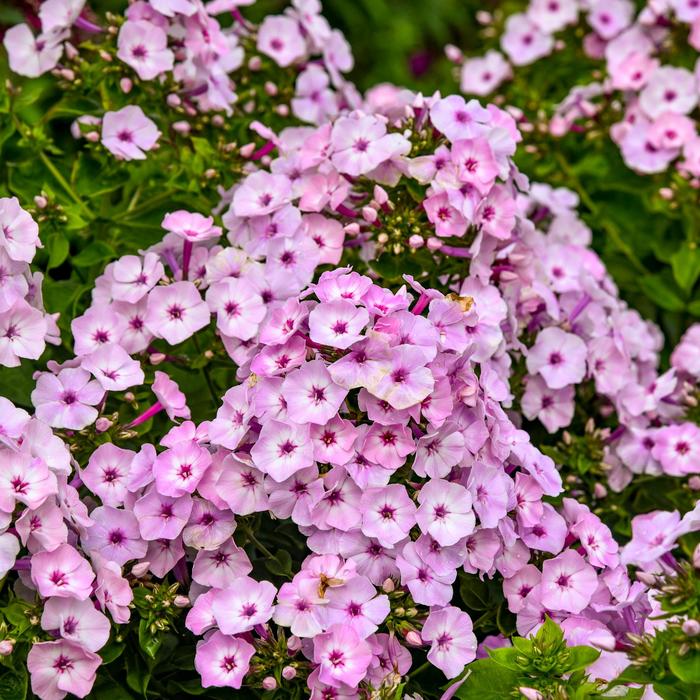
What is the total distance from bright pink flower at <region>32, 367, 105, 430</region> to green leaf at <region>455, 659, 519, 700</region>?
765 millimetres

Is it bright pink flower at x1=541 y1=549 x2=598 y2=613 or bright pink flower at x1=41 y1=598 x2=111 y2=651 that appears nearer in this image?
bright pink flower at x1=41 y1=598 x2=111 y2=651

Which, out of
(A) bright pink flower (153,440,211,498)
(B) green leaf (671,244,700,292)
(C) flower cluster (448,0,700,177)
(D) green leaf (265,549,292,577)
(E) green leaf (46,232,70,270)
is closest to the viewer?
(A) bright pink flower (153,440,211,498)

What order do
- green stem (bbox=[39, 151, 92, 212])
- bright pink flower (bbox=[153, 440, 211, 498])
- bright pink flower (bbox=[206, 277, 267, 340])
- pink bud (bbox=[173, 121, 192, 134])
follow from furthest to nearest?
pink bud (bbox=[173, 121, 192, 134]) → green stem (bbox=[39, 151, 92, 212]) → bright pink flower (bbox=[206, 277, 267, 340]) → bright pink flower (bbox=[153, 440, 211, 498])

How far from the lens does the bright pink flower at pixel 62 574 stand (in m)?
1.66

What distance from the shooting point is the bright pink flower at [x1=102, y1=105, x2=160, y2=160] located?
2205mm

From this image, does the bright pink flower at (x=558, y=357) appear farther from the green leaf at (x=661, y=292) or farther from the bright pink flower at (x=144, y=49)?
the bright pink flower at (x=144, y=49)

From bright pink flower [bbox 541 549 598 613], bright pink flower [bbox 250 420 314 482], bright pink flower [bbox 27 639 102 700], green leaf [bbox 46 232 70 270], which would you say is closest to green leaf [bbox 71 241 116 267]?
green leaf [bbox 46 232 70 270]

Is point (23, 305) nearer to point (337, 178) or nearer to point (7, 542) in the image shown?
point (7, 542)

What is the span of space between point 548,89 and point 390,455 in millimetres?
1877

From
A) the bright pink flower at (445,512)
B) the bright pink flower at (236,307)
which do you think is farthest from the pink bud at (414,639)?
the bright pink flower at (236,307)

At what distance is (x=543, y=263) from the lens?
239 centimetres

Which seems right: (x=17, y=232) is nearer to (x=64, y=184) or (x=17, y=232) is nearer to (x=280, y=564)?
(x=64, y=184)

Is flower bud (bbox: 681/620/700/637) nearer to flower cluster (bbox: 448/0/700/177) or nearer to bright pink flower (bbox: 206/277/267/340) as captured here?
bright pink flower (bbox: 206/277/267/340)

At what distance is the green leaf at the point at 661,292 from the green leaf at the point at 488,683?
4.22 ft
